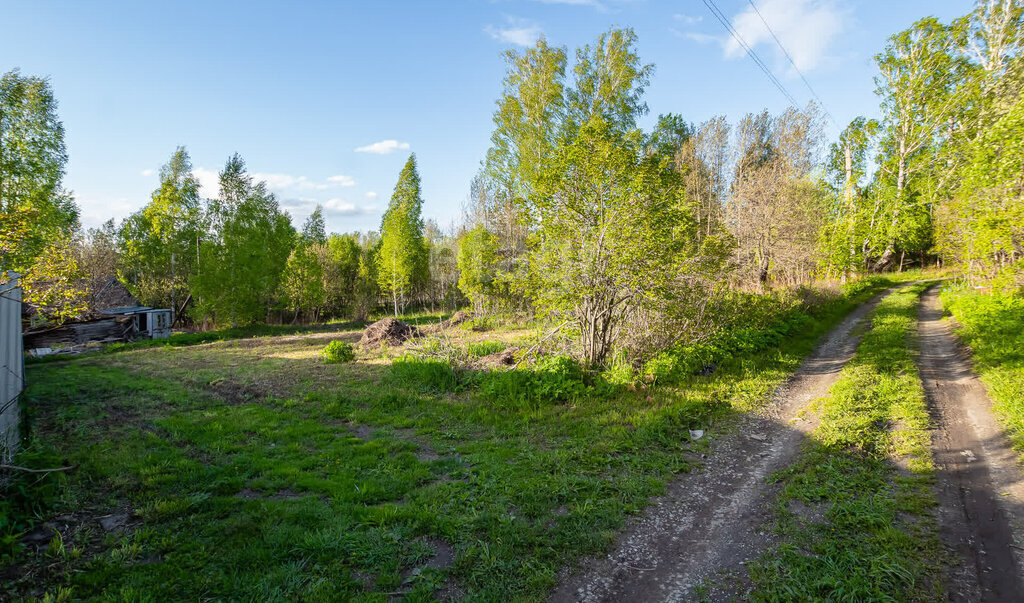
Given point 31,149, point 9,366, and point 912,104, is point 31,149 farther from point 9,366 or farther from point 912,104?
point 912,104

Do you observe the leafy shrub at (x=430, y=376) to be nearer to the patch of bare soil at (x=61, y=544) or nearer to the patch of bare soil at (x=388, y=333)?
the patch of bare soil at (x=388, y=333)

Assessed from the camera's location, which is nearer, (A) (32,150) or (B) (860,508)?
(B) (860,508)

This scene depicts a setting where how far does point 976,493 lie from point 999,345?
782cm

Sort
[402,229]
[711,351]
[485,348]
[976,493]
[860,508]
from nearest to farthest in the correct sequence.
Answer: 1. [860,508]
2. [976,493]
3. [711,351]
4. [485,348]
5. [402,229]

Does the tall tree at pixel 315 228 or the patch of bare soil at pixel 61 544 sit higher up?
the tall tree at pixel 315 228

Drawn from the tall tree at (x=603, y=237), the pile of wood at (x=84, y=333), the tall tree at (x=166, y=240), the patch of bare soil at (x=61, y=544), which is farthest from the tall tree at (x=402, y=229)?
the patch of bare soil at (x=61, y=544)

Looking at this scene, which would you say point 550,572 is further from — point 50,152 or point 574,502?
point 50,152

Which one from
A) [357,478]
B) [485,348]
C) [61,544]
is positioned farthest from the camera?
[485,348]

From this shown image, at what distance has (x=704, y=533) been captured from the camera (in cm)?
387

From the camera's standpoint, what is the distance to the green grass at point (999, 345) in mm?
6129

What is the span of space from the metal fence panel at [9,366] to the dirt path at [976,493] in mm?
9062

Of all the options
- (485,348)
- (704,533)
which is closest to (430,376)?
(485,348)

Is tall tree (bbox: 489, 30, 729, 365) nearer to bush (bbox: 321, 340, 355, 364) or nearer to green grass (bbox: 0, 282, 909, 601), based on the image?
green grass (bbox: 0, 282, 909, 601)

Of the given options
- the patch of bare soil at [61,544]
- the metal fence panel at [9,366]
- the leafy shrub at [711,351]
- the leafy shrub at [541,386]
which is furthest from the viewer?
the leafy shrub at [711,351]
